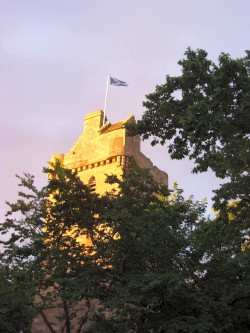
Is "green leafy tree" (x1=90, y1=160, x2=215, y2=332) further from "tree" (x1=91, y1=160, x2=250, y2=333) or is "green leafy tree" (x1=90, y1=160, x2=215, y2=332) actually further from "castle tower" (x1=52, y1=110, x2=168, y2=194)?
"castle tower" (x1=52, y1=110, x2=168, y2=194)

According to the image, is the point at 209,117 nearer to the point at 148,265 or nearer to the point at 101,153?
the point at 148,265

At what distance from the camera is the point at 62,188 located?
50.0 ft

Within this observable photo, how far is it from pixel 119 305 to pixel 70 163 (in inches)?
872

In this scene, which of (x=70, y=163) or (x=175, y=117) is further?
(x=70, y=163)

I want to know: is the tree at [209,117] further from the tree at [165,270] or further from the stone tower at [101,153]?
the stone tower at [101,153]

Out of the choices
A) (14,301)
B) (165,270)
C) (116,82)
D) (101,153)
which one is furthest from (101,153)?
(165,270)

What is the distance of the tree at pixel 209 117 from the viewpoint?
13.3 m

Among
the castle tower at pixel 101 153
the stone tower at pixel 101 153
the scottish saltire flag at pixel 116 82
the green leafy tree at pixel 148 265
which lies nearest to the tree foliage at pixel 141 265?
the green leafy tree at pixel 148 265

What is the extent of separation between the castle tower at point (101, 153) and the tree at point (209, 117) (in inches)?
563

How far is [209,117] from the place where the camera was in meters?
13.0

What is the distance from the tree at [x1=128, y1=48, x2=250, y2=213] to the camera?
43.7ft

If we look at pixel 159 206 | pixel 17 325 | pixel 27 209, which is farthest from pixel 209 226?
pixel 17 325

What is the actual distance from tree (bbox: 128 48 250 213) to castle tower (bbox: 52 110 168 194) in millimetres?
14310

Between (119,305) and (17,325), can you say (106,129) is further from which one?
→ (119,305)
